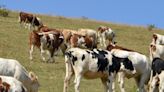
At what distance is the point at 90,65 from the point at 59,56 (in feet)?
40.2

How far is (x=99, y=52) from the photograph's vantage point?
2019cm

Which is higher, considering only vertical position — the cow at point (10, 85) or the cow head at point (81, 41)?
the cow at point (10, 85)

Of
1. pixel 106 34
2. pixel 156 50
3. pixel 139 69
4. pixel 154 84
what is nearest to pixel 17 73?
pixel 154 84

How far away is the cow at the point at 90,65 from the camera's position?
1955 cm

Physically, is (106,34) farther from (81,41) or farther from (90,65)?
(90,65)

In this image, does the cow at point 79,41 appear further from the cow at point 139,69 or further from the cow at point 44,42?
the cow at point 139,69

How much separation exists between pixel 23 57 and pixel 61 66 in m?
2.59

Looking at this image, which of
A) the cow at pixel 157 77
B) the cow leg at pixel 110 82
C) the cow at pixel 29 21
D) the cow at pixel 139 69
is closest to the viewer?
the cow at pixel 157 77

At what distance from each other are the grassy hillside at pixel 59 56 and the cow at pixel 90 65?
1.90 meters

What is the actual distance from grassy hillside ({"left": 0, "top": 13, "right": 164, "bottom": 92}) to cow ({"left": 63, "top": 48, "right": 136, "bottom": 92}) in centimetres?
190

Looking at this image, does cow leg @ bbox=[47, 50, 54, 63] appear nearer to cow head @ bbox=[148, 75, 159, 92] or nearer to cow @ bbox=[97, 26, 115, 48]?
cow head @ bbox=[148, 75, 159, 92]

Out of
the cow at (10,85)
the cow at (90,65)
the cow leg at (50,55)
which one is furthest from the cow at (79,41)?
the cow at (10,85)

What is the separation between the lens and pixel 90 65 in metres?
19.7

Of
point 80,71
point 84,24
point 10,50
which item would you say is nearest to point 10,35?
point 10,50
